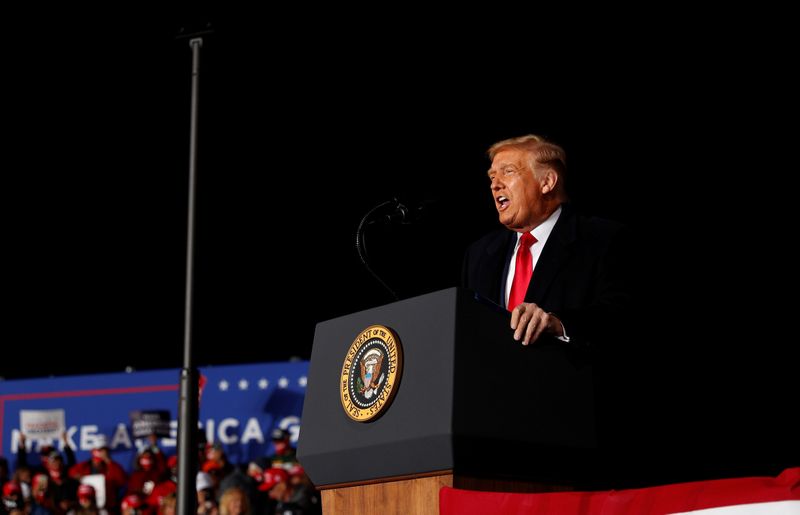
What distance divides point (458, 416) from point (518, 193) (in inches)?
26.1

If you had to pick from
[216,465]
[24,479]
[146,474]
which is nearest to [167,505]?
[216,465]

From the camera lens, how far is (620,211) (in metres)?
7.34

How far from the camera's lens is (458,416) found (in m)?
1.54

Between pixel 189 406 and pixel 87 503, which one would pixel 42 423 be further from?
pixel 189 406

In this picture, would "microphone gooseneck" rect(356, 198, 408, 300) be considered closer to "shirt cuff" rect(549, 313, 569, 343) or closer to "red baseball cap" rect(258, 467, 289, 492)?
"shirt cuff" rect(549, 313, 569, 343)

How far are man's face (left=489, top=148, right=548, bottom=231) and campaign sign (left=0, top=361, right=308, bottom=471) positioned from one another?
889cm

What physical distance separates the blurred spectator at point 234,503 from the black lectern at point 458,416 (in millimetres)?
7527

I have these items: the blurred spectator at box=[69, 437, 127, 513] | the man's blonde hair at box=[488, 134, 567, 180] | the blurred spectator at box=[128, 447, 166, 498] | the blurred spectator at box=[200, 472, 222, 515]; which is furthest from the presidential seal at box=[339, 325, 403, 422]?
the blurred spectator at box=[69, 437, 127, 513]

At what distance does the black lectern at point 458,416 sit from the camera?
156 centimetres

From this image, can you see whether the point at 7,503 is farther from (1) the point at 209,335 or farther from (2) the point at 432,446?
(2) the point at 432,446

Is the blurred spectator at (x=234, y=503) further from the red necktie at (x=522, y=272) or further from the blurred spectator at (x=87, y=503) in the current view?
the red necktie at (x=522, y=272)

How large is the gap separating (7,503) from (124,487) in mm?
1260

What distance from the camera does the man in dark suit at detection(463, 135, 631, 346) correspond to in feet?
6.22

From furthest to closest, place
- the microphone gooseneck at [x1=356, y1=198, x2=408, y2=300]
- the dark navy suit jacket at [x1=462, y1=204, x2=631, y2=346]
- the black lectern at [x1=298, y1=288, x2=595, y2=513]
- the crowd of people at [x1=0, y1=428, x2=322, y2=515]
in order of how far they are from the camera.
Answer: the crowd of people at [x1=0, y1=428, x2=322, y2=515] < the microphone gooseneck at [x1=356, y1=198, x2=408, y2=300] < the dark navy suit jacket at [x1=462, y1=204, x2=631, y2=346] < the black lectern at [x1=298, y1=288, x2=595, y2=513]
